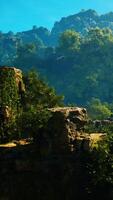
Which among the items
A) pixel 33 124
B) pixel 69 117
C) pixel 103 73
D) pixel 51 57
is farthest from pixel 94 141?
pixel 51 57

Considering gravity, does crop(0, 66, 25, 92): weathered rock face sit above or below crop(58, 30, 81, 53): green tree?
below

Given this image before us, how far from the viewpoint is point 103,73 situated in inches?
5522

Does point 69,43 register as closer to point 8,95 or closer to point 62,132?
point 8,95

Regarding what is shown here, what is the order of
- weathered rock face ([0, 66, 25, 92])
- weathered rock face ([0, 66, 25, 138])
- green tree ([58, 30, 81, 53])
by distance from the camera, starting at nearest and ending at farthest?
weathered rock face ([0, 66, 25, 138]) → weathered rock face ([0, 66, 25, 92]) → green tree ([58, 30, 81, 53])

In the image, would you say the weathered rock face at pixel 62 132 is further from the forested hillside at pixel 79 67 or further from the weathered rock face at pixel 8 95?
the forested hillside at pixel 79 67

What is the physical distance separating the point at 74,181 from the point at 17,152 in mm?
3698

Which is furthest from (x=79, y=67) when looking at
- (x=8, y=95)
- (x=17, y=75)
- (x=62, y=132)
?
(x=62, y=132)

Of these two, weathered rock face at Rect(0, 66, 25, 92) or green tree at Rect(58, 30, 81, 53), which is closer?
weathered rock face at Rect(0, 66, 25, 92)

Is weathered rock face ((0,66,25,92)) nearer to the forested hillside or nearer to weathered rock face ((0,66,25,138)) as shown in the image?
weathered rock face ((0,66,25,138))

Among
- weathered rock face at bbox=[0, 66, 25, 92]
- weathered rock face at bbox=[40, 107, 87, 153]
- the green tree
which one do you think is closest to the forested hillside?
the green tree

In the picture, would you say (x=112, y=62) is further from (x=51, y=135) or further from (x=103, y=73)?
(x=51, y=135)

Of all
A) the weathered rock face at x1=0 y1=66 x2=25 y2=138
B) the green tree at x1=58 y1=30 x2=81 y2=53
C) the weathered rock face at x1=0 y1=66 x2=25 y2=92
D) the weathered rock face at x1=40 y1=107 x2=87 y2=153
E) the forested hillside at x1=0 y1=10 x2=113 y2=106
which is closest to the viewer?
the weathered rock face at x1=40 y1=107 x2=87 y2=153

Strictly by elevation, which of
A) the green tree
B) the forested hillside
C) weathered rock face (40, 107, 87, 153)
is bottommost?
weathered rock face (40, 107, 87, 153)

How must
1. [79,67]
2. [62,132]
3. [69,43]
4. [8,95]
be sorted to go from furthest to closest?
[69,43]
[79,67]
[8,95]
[62,132]
